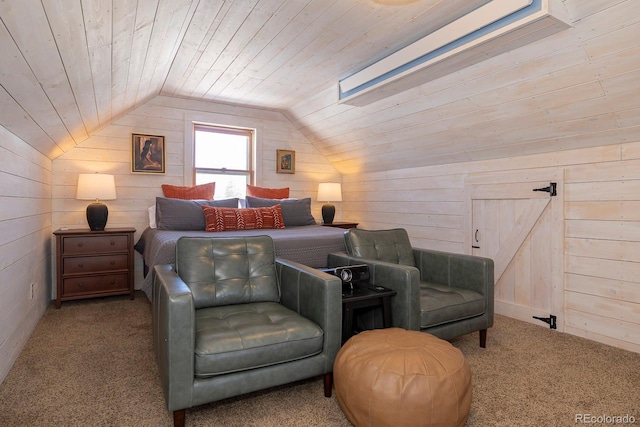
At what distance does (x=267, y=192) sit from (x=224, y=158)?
2.37 feet

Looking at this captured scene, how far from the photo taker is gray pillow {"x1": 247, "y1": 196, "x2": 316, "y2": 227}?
4250mm

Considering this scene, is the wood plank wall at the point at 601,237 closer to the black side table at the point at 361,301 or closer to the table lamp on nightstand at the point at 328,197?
the black side table at the point at 361,301

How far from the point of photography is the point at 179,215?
376 cm

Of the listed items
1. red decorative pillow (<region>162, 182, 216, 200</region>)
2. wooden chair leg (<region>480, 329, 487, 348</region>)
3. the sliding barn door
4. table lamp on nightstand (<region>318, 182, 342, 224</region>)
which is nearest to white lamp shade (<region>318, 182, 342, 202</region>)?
table lamp on nightstand (<region>318, 182, 342, 224</region>)

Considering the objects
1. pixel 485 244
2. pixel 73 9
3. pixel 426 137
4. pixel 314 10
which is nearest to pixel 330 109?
pixel 426 137

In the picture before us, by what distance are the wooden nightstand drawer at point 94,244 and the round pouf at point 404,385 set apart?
294 centimetres

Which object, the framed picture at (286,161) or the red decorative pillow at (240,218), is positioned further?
the framed picture at (286,161)

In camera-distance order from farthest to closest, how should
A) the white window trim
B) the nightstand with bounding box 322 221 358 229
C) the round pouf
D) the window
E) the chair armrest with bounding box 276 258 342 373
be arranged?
the nightstand with bounding box 322 221 358 229, the window, the white window trim, the chair armrest with bounding box 276 258 342 373, the round pouf

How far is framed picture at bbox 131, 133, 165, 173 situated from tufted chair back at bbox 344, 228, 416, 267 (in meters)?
2.60

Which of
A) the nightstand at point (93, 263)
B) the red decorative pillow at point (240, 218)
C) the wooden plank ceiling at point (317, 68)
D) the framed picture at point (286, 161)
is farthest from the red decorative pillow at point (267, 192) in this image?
the nightstand at point (93, 263)

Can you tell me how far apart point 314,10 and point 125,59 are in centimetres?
122

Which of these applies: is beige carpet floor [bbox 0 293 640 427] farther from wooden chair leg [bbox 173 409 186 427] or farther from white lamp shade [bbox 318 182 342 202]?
white lamp shade [bbox 318 182 342 202]

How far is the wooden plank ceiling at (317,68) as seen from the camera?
1692 millimetres

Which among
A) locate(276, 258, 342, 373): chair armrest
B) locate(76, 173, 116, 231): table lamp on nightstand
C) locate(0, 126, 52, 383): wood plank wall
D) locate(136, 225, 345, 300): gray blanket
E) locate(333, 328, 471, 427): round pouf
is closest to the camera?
locate(333, 328, 471, 427): round pouf
